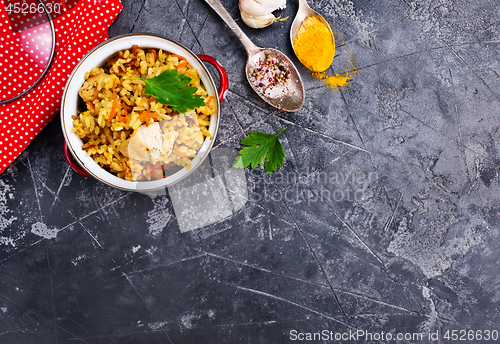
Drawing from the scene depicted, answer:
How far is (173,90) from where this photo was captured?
4.13 ft

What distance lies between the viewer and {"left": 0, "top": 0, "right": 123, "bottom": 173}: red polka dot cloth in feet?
4.52

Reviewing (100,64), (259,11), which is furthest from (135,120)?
(259,11)

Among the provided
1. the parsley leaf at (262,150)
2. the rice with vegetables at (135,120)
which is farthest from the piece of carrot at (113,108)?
the parsley leaf at (262,150)

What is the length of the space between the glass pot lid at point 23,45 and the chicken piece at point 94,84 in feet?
1.05

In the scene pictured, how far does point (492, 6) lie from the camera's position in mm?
1722

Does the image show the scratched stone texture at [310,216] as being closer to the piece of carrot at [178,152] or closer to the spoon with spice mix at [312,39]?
the spoon with spice mix at [312,39]

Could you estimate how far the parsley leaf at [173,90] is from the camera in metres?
1.25

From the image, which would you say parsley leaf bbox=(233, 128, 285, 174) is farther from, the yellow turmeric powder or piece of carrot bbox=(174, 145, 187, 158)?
the yellow turmeric powder

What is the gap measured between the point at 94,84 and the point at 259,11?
894 mm

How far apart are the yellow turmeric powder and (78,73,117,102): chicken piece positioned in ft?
3.18

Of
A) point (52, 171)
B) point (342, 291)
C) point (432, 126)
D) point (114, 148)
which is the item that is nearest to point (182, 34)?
point (114, 148)

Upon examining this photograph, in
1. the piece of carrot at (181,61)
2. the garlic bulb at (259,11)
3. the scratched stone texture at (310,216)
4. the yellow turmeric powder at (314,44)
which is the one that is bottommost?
the scratched stone texture at (310,216)

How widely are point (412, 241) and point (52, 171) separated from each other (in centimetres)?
211

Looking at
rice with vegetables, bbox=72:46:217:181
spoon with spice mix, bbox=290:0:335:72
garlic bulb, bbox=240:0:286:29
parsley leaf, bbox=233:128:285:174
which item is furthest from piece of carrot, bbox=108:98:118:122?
spoon with spice mix, bbox=290:0:335:72
